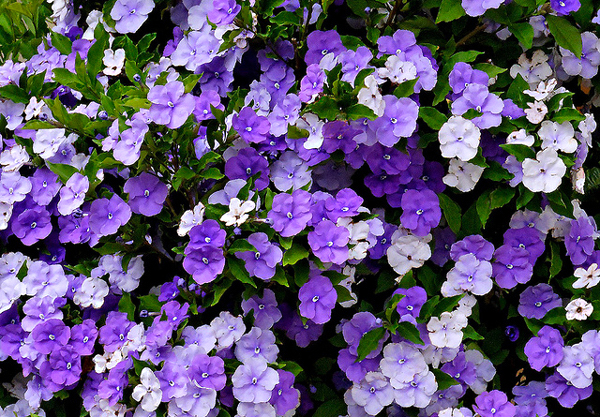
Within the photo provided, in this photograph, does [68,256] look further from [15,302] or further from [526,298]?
[526,298]

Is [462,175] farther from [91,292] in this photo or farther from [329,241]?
[91,292]

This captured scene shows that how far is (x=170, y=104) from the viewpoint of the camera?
1.53m

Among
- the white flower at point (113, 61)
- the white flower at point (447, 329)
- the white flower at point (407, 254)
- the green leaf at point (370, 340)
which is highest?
the white flower at point (113, 61)

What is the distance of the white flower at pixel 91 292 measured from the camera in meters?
1.75

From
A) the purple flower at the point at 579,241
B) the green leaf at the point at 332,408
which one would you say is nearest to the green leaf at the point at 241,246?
the green leaf at the point at 332,408

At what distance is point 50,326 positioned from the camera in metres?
1.70

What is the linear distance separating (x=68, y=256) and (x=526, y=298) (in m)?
1.42

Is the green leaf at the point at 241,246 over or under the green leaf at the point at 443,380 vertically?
over

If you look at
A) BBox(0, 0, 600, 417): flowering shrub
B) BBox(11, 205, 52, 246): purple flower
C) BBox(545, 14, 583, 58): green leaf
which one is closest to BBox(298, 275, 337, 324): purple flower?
BBox(0, 0, 600, 417): flowering shrub


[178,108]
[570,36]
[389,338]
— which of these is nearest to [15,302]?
[178,108]

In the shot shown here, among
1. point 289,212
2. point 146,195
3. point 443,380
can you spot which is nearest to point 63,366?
point 146,195

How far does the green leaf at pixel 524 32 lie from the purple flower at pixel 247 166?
769mm

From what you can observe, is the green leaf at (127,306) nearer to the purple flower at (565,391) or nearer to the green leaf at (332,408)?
the green leaf at (332,408)

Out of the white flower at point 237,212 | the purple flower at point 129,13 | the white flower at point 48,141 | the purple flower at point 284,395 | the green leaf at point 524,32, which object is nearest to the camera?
the white flower at point 237,212
